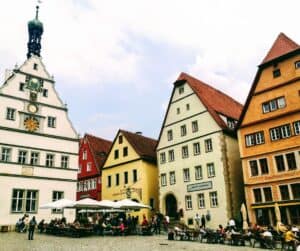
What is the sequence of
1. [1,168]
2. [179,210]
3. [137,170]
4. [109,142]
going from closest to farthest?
[1,168], [179,210], [137,170], [109,142]

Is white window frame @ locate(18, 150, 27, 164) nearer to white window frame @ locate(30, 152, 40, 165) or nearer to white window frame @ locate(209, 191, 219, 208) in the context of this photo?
white window frame @ locate(30, 152, 40, 165)

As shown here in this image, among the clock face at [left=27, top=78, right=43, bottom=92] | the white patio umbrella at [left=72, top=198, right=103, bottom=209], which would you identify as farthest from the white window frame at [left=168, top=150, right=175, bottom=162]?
the clock face at [left=27, top=78, right=43, bottom=92]

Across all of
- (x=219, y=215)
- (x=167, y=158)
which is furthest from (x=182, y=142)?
(x=219, y=215)

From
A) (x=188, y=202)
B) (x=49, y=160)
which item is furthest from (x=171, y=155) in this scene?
(x=49, y=160)

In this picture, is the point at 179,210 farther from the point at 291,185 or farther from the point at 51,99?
the point at 51,99

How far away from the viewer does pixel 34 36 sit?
39094 mm

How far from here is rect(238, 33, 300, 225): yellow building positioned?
1082 inches

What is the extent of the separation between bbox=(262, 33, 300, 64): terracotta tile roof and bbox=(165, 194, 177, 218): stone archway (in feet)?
55.8

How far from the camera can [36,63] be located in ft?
116

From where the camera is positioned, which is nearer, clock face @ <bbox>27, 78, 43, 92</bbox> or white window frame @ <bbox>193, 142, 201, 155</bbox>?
clock face @ <bbox>27, 78, 43, 92</bbox>

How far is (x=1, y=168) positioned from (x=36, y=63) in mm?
11324

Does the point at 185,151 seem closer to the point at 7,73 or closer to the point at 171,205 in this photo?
the point at 171,205

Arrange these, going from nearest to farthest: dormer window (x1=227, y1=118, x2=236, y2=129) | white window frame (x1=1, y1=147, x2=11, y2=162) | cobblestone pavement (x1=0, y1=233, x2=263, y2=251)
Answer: cobblestone pavement (x1=0, y1=233, x2=263, y2=251), white window frame (x1=1, y1=147, x2=11, y2=162), dormer window (x1=227, y1=118, x2=236, y2=129)

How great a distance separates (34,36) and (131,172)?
19.3 meters
